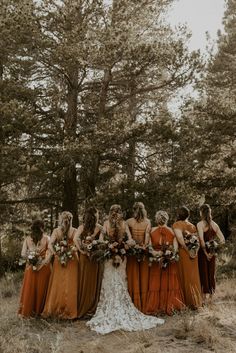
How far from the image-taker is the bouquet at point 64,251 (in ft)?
32.6

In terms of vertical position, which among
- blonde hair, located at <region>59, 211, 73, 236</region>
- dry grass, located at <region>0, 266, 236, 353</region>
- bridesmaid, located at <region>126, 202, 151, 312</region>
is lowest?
dry grass, located at <region>0, 266, 236, 353</region>

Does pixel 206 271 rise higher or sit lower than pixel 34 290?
higher

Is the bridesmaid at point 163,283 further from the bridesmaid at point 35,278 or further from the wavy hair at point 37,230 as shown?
the wavy hair at point 37,230

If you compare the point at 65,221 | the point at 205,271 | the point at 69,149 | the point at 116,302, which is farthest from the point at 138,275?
the point at 69,149

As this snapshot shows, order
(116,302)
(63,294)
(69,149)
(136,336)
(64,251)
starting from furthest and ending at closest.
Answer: (69,149) < (64,251) < (63,294) < (116,302) < (136,336)

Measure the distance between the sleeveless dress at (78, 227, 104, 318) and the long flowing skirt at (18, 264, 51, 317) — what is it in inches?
27.7

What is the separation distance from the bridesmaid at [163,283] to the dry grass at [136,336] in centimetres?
→ 40

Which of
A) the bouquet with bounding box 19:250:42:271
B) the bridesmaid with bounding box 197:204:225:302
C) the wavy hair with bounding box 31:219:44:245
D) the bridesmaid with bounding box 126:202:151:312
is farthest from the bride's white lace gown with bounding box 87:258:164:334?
the bridesmaid with bounding box 197:204:225:302

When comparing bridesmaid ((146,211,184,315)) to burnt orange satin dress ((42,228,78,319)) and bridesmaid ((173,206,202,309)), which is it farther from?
burnt orange satin dress ((42,228,78,319))

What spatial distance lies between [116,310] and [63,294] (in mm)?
1109

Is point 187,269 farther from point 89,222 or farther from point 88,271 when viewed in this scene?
point 89,222

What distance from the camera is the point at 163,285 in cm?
1009

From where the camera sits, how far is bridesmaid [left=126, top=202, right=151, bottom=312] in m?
10.1

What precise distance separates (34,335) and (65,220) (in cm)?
233
